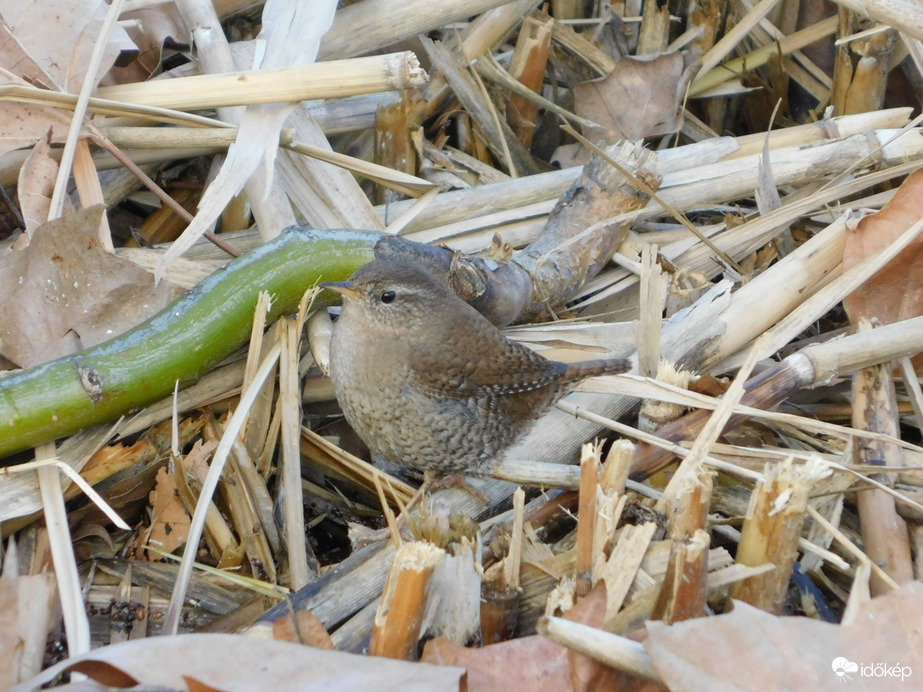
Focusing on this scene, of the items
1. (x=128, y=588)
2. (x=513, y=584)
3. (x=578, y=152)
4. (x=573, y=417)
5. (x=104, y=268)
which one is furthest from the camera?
(x=578, y=152)

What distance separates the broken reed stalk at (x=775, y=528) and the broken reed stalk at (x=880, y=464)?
1.28 ft

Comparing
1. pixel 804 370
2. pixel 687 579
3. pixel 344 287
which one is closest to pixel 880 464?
pixel 804 370

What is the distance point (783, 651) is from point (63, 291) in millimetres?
2101

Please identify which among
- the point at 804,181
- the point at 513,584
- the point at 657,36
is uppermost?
the point at 657,36

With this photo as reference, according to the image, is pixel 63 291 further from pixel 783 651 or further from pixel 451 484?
pixel 783 651

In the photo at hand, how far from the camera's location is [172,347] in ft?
8.84

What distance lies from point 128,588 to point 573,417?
4.40ft

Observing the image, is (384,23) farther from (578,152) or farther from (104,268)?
(104,268)

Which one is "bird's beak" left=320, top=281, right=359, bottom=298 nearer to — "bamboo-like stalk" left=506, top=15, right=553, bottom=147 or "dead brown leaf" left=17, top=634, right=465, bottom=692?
"dead brown leaf" left=17, top=634, right=465, bottom=692

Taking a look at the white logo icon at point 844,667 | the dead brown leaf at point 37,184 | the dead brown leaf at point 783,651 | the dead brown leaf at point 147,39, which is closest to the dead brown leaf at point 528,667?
the dead brown leaf at point 783,651

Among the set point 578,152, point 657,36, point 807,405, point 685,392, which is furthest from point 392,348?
point 657,36

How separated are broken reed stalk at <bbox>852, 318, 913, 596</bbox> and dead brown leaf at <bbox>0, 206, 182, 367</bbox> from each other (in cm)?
204

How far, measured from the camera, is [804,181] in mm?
3559

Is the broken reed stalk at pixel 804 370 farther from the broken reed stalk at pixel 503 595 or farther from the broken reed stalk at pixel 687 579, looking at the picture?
the broken reed stalk at pixel 687 579
